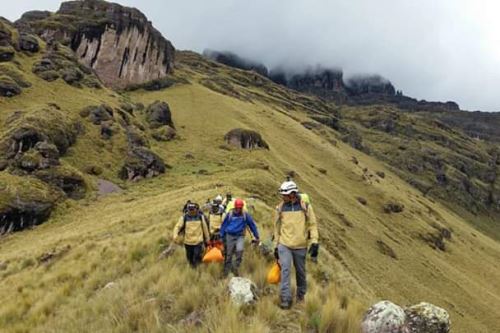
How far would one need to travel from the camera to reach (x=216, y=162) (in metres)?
60.1

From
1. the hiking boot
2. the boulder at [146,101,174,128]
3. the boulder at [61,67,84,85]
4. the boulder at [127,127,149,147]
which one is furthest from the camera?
the boulder at [146,101,174,128]

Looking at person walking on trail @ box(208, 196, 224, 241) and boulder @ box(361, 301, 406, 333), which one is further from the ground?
boulder @ box(361, 301, 406, 333)

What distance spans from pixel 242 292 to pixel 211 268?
9.71ft

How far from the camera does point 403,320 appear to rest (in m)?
9.38

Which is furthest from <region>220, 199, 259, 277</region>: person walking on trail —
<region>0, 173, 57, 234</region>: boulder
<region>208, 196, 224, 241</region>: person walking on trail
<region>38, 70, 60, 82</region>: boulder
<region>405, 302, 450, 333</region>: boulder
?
<region>38, 70, 60, 82</region>: boulder

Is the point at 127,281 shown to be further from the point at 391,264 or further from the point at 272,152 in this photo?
the point at 272,152

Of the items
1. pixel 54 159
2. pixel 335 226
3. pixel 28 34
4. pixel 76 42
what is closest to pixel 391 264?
pixel 335 226

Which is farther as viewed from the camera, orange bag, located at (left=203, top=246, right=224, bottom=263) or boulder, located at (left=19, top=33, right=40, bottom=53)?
boulder, located at (left=19, top=33, right=40, bottom=53)

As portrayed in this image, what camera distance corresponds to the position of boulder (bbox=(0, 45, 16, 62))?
65.4 meters

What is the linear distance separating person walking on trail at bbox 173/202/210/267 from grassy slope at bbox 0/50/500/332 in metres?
0.69

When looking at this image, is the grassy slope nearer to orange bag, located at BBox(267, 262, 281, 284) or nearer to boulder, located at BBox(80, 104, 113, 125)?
orange bag, located at BBox(267, 262, 281, 284)

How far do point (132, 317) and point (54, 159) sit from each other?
36934mm

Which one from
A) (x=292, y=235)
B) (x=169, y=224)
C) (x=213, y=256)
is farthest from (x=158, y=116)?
(x=292, y=235)

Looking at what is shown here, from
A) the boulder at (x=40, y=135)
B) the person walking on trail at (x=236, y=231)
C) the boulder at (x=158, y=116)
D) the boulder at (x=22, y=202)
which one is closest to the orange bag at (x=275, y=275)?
the person walking on trail at (x=236, y=231)
